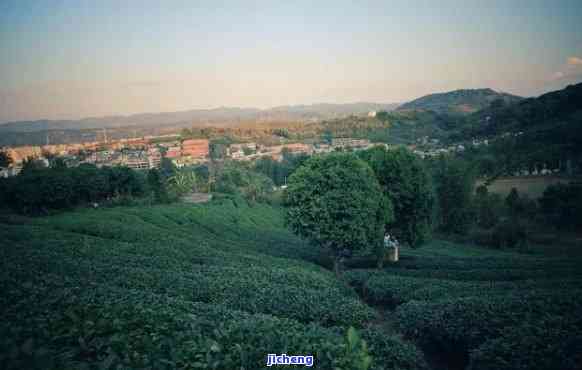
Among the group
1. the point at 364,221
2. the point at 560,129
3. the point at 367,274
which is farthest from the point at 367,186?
the point at 560,129

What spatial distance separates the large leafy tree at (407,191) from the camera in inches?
791

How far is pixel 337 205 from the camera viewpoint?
1739cm

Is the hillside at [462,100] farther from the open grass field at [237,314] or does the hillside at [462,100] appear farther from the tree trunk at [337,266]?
the open grass field at [237,314]

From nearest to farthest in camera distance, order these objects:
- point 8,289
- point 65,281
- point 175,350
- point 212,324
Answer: point 175,350 < point 212,324 < point 8,289 < point 65,281

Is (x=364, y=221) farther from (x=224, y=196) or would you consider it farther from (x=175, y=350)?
(x=224, y=196)

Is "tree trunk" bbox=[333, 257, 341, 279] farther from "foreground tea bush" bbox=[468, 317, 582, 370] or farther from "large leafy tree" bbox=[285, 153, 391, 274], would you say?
"foreground tea bush" bbox=[468, 317, 582, 370]

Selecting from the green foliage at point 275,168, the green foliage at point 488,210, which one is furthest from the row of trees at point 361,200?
the green foliage at point 275,168

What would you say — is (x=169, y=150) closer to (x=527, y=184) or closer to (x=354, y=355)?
(x=527, y=184)

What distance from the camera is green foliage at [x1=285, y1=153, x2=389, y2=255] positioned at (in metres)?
17.4

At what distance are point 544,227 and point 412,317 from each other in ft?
128

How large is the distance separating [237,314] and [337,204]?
35.6ft

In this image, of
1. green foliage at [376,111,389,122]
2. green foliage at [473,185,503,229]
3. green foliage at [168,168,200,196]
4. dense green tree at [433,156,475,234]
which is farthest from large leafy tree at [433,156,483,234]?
green foliage at [376,111,389,122]

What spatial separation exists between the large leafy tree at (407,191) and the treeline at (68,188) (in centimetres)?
3250

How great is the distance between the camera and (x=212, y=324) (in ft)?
19.1
